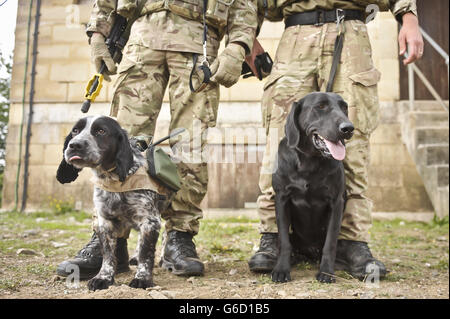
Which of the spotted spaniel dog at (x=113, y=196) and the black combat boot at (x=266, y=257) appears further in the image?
the black combat boot at (x=266, y=257)

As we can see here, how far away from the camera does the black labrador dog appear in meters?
2.44

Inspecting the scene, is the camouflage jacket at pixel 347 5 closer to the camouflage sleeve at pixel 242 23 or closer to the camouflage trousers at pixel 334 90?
the camouflage trousers at pixel 334 90

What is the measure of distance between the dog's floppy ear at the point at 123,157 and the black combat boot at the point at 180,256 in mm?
721

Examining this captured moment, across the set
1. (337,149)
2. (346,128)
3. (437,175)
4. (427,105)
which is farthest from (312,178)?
(427,105)

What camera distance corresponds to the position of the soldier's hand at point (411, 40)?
2.68 metres

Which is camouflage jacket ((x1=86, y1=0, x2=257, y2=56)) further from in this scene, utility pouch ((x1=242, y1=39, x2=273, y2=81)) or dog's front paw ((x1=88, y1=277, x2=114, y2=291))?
dog's front paw ((x1=88, y1=277, x2=114, y2=291))

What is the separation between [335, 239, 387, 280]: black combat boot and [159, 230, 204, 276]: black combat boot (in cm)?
95

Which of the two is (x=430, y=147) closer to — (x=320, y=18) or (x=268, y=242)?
(x=320, y=18)

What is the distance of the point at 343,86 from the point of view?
2807 millimetres

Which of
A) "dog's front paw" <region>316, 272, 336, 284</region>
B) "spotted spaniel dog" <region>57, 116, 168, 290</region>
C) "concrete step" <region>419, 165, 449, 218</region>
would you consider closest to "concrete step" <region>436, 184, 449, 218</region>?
"concrete step" <region>419, 165, 449, 218</region>

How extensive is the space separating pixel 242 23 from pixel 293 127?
856 millimetres

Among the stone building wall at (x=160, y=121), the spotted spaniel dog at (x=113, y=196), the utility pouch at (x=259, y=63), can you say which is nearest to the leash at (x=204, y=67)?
the utility pouch at (x=259, y=63)
